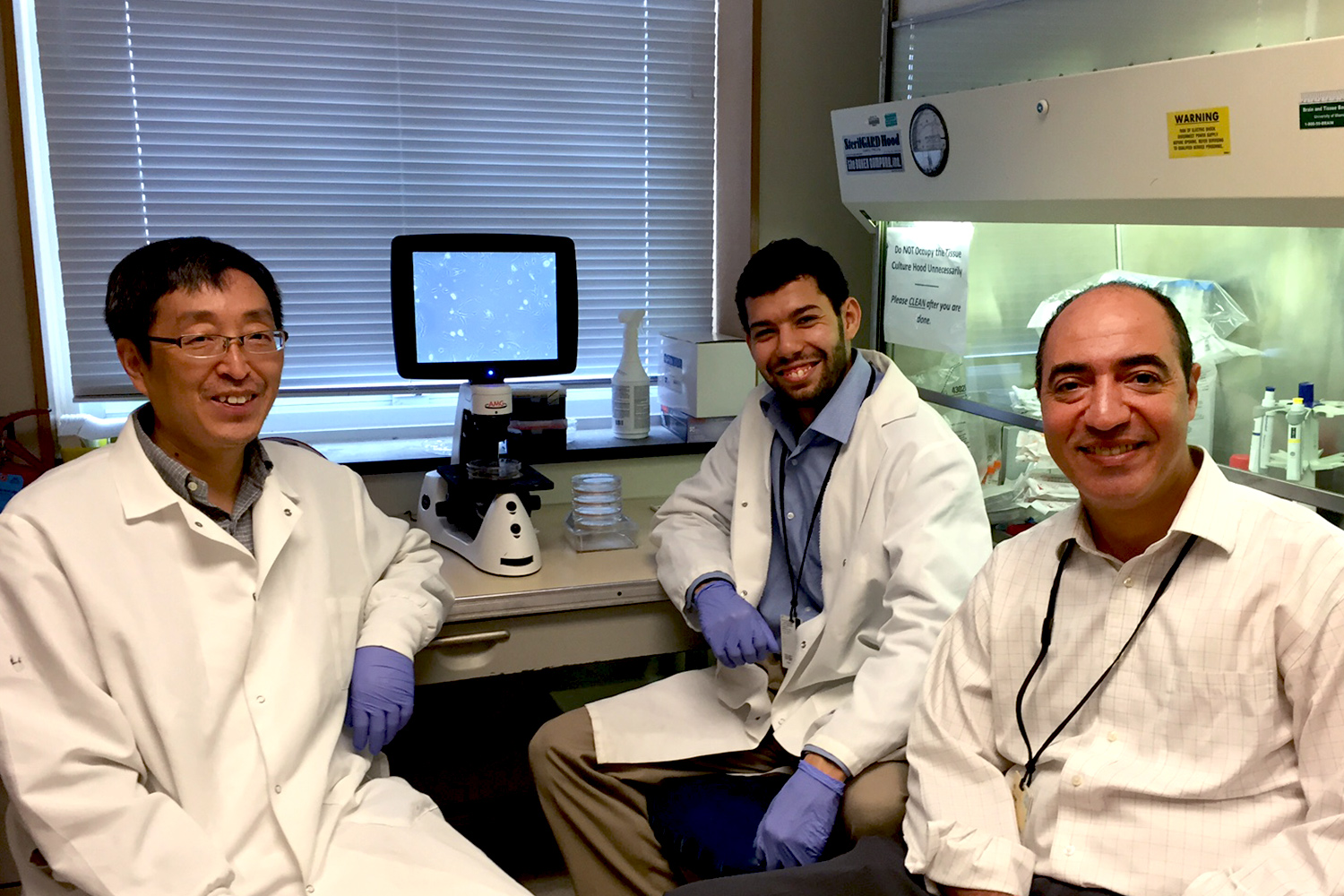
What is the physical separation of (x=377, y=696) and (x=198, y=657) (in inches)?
12.3

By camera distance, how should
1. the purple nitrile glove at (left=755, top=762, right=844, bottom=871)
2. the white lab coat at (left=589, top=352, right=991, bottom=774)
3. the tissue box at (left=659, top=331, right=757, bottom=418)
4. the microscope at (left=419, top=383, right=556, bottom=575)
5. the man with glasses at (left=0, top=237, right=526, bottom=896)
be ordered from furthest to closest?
1. the tissue box at (left=659, top=331, right=757, bottom=418)
2. the microscope at (left=419, top=383, right=556, bottom=575)
3. the white lab coat at (left=589, top=352, right=991, bottom=774)
4. the purple nitrile glove at (left=755, top=762, right=844, bottom=871)
5. the man with glasses at (left=0, top=237, right=526, bottom=896)

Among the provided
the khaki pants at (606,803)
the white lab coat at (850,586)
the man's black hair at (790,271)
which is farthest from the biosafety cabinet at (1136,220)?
the khaki pants at (606,803)

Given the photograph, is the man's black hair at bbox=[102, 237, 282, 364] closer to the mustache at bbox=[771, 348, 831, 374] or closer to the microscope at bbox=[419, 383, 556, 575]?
the microscope at bbox=[419, 383, 556, 575]

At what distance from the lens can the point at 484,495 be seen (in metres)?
2.22

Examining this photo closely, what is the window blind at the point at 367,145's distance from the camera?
2.50 m

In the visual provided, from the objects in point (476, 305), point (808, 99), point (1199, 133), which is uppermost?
point (808, 99)

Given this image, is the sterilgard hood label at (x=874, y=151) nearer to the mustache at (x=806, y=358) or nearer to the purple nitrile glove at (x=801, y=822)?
the mustache at (x=806, y=358)

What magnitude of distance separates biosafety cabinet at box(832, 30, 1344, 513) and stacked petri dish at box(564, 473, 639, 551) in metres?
0.79

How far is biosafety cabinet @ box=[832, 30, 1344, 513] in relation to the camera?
4.43 feet

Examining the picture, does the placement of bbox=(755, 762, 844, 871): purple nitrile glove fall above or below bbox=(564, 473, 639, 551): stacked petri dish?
below

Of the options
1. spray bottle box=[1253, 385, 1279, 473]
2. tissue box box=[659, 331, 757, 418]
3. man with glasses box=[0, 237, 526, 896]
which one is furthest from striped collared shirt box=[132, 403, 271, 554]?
spray bottle box=[1253, 385, 1279, 473]

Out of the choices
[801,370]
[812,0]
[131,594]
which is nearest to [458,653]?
[131,594]

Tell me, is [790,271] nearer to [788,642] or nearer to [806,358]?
[806,358]

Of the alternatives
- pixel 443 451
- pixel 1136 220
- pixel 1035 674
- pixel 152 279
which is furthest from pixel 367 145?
pixel 1035 674
